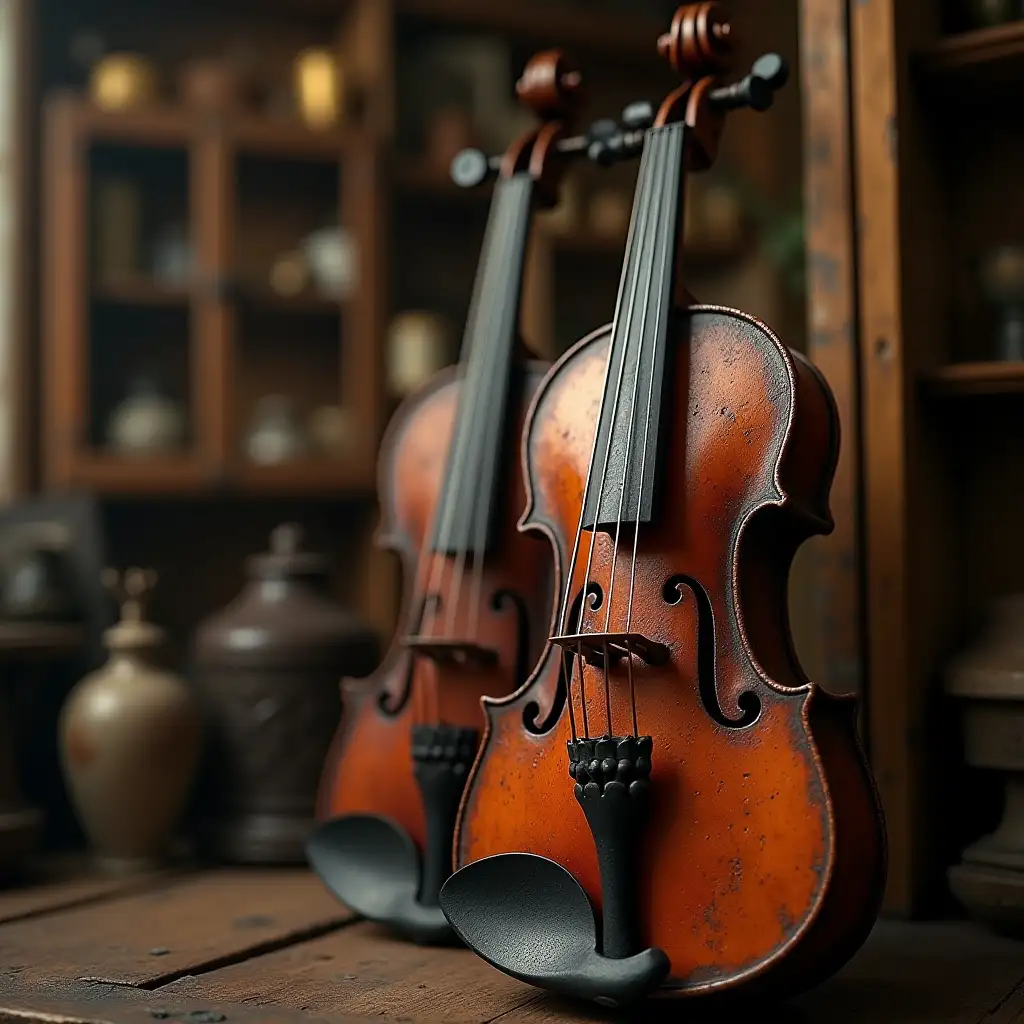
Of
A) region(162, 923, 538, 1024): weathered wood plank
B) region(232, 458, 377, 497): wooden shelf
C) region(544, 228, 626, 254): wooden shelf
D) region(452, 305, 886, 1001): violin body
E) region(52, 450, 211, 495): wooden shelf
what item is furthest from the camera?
region(544, 228, 626, 254): wooden shelf

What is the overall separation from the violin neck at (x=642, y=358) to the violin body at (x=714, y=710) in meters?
0.02

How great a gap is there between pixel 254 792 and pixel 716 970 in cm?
102

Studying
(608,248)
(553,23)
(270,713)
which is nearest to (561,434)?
(270,713)

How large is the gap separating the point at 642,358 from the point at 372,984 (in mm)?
642

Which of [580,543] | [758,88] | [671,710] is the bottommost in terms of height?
[671,710]

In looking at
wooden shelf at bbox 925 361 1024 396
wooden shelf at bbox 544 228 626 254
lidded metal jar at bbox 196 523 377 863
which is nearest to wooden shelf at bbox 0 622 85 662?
lidded metal jar at bbox 196 523 377 863

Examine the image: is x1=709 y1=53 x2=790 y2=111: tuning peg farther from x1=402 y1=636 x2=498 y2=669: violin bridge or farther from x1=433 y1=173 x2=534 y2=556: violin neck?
x1=402 y1=636 x2=498 y2=669: violin bridge

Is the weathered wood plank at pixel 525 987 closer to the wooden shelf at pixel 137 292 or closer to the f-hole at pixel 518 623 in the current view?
the f-hole at pixel 518 623

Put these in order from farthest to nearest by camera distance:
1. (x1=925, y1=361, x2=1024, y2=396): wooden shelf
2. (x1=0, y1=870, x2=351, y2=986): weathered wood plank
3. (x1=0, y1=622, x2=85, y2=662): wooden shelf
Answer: (x1=0, y1=622, x2=85, y2=662): wooden shelf, (x1=925, y1=361, x2=1024, y2=396): wooden shelf, (x1=0, y1=870, x2=351, y2=986): weathered wood plank

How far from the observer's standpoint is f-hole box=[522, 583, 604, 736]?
1275 mm

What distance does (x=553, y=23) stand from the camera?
322 cm

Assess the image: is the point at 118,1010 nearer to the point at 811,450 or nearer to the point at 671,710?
the point at 671,710

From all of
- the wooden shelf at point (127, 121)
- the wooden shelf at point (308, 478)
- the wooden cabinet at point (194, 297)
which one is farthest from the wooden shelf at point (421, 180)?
the wooden shelf at point (308, 478)

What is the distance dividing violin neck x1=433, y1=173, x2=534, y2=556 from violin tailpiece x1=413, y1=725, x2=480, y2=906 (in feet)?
0.70
